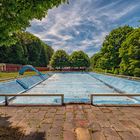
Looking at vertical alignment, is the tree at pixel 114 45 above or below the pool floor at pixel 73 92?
above

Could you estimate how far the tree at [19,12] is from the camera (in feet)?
13.4

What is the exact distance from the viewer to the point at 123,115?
6066mm

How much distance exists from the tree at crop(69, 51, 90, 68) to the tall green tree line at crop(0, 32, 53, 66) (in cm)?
1157

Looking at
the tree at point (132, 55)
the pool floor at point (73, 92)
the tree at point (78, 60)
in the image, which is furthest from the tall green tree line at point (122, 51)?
the tree at point (78, 60)

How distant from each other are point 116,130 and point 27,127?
246cm

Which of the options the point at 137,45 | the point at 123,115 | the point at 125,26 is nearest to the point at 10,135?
the point at 123,115

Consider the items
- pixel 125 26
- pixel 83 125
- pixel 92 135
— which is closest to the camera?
pixel 92 135

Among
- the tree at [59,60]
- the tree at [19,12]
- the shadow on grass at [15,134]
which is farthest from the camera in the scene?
A: the tree at [59,60]

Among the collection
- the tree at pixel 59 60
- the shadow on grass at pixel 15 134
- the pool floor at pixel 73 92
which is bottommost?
the pool floor at pixel 73 92

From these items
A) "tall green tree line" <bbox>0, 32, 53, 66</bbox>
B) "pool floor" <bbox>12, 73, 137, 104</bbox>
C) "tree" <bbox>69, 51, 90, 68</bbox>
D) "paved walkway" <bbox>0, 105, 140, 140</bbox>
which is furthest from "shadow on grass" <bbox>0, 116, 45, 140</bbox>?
"tree" <bbox>69, 51, 90, 68</bbox>

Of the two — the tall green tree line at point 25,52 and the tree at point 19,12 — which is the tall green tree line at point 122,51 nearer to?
the tree at point 19,12

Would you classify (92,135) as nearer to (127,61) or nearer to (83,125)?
(83,125)

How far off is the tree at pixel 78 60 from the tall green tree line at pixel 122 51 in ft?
98.6

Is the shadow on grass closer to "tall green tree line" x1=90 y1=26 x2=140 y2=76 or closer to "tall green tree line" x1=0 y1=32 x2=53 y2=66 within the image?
"tall green tree line" x1=90 y1=26 x2=140 y2=76
